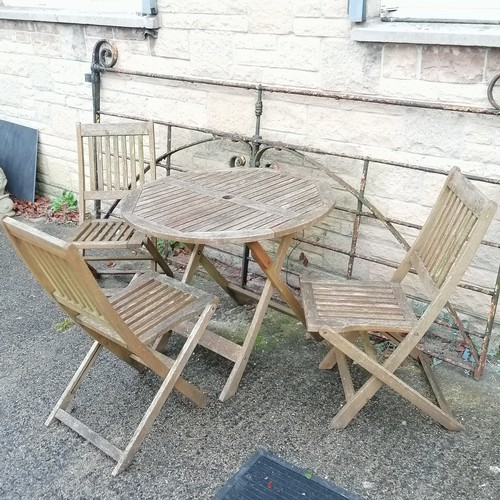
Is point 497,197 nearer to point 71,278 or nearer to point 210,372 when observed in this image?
point 210,372

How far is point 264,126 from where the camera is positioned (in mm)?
3906

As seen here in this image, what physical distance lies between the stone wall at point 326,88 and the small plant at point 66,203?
1.12m

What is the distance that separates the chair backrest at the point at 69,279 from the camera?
6.84ft

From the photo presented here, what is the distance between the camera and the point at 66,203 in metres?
5.54

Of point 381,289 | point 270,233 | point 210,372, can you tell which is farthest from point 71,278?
point 381,289

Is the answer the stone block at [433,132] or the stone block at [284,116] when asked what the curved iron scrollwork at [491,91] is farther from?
the stone block at [284,116]

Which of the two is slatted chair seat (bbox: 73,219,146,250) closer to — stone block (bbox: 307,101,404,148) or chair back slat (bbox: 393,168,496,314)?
stone block (bbox: 307,101,404,148)

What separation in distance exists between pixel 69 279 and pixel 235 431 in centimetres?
109

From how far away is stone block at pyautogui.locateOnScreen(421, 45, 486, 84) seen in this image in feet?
9.84

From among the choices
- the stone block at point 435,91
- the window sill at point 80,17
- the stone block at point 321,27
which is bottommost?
the stone block at point 435,91

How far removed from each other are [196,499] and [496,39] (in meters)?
2.52

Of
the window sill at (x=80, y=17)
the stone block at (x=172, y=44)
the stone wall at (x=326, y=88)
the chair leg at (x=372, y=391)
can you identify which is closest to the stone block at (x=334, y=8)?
the stone wall at (x=326, y=88)

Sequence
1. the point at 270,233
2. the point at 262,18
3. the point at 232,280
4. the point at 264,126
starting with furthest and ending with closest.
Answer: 1. the point at 232,280
2. the point at 264,126
3. the point at 262,18
4. the point at 270,233

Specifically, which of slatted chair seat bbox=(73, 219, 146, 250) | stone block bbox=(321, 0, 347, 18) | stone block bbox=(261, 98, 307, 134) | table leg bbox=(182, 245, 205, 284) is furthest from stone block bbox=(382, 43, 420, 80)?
slatted chair seat bbox=(73, 219, 146, 250)
